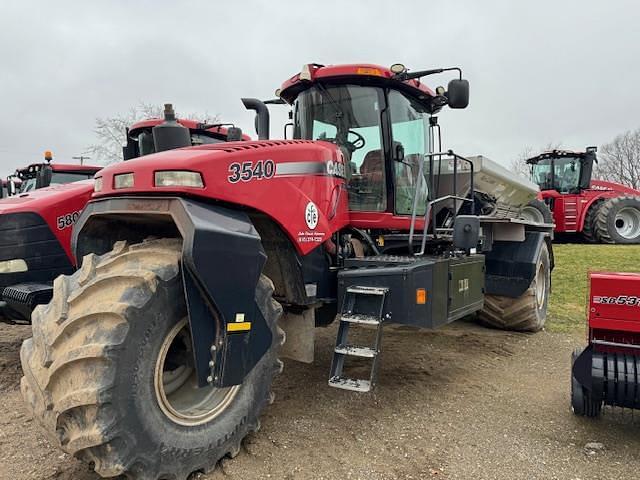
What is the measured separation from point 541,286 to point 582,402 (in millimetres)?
3414

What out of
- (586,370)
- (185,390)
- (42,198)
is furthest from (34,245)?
(586,370)

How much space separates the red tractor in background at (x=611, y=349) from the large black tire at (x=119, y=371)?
2.17 m

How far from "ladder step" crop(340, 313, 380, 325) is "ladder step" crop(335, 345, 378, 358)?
0.56ft

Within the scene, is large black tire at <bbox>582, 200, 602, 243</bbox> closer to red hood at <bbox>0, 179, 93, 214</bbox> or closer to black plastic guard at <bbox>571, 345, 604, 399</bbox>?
black plastic guard at <bbox>571, 345, 604, 399</bbox>

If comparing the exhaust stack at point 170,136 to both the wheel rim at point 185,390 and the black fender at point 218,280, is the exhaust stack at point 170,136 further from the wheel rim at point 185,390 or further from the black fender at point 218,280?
the wheel rim at point 185,390

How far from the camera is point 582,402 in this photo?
3.46 m

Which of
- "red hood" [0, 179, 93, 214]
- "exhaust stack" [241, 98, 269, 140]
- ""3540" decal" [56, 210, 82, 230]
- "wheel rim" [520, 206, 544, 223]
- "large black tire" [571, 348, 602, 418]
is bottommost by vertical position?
"large black tire" [571, 348, 602, 418]

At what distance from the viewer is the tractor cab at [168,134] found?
388 centimetres

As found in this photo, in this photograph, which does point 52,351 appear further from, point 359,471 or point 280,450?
point 359,471

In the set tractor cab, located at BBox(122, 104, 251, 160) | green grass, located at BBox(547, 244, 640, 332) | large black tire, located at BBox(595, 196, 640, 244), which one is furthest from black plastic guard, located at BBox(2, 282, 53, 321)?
large black tire, located at BBox(595, 196, 640, 244)

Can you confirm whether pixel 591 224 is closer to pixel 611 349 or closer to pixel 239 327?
pixel 611 349

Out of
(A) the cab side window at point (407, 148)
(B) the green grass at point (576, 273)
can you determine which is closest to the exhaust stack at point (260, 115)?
(A) the cab side window at point (407, 148)

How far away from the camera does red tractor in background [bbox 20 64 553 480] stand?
7.72ft

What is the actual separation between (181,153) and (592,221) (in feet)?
52.2
